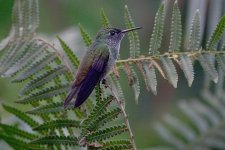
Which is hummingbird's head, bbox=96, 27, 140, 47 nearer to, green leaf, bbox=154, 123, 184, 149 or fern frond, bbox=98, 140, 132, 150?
fern frond, bbox=98, 140, 132, 150

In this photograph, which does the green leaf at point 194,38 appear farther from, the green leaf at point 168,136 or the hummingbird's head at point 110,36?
the green leaf at point 168,136

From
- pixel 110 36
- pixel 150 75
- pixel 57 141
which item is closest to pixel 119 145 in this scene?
pixel 57 141

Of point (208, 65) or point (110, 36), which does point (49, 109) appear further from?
point (110, 36)

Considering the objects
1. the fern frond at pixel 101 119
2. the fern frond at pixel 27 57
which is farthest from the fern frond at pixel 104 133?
the fern frond at pixel 27 57

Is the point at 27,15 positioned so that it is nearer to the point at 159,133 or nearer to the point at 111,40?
the point at 111,40

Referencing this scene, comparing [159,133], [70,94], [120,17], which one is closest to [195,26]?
[70,94]
